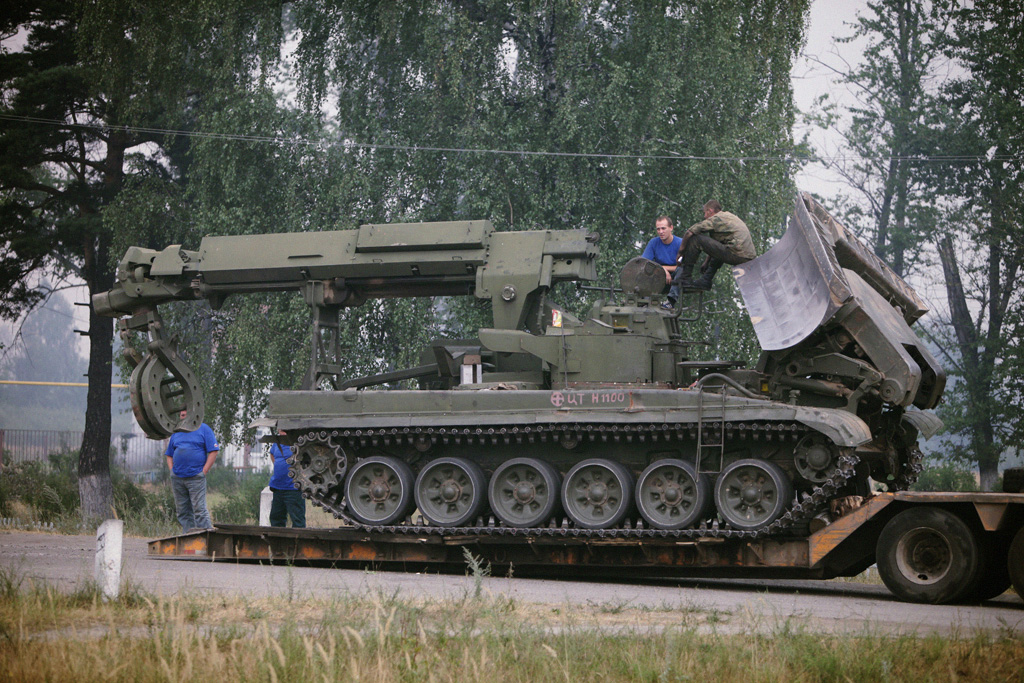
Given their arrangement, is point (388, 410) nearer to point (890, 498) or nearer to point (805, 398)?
point (805, 398)

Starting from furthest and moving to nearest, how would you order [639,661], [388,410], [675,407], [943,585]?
[388,410], [675,407], [943,585], [639,661]

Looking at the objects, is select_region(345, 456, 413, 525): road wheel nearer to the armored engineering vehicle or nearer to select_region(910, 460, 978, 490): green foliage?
the armored engineering vehicle

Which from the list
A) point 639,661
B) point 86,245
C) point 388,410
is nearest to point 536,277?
point 388,410

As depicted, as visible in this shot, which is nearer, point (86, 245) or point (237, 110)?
point (237, 110)

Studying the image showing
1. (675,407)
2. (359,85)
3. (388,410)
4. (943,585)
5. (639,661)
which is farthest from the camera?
(359,85)

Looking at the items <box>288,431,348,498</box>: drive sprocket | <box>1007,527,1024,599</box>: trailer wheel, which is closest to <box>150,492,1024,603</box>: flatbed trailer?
<box>1007,527,1024,599</box>: trailer wheel

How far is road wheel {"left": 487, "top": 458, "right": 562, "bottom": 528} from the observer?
40.6ft

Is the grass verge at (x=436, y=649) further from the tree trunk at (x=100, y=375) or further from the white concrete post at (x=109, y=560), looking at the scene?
the tree trunk at (x=100, y=375)

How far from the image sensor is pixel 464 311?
65.4 ft

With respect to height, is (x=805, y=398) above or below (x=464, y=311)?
below

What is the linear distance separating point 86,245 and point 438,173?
8.17 meters

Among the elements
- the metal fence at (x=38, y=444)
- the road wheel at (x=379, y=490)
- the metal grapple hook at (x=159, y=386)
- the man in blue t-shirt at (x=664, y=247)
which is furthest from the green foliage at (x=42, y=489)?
the man in blue t-shirt at (x=664, y=247)

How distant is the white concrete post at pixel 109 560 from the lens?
9094 mm

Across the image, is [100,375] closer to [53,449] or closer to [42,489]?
[42,489]
